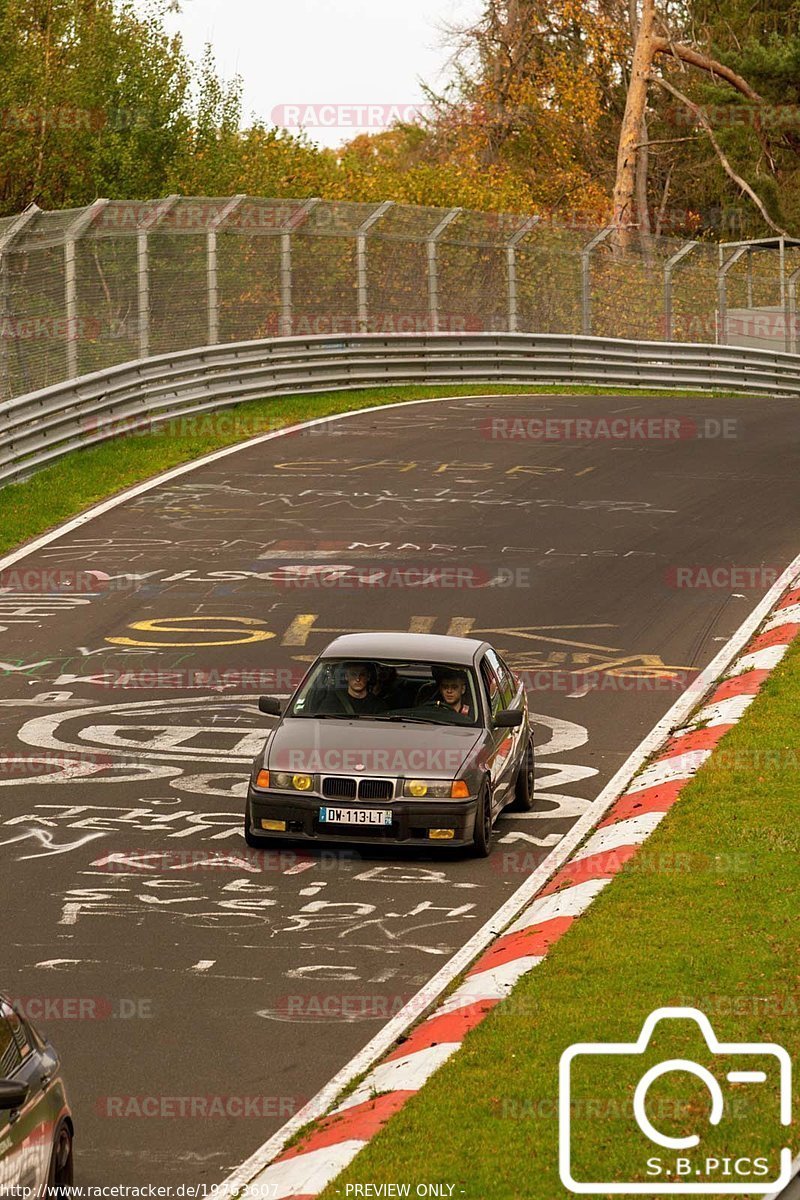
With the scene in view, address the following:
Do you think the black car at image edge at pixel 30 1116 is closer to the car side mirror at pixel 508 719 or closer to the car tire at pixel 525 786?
the car side mirror at pixel 508 719

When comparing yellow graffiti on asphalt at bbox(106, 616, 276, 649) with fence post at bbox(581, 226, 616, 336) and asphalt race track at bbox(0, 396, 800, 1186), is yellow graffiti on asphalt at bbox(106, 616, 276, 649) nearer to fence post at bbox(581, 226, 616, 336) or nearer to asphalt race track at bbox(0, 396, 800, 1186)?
asphalt race track at bbox(0, 396, 800, 1186)

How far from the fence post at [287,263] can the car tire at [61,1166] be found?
27827 mm

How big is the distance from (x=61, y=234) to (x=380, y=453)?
5.90 meters

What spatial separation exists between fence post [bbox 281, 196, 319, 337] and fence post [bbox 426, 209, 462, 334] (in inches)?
144

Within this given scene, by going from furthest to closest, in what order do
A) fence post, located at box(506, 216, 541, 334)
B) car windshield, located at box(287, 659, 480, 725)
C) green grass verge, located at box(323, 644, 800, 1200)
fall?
fence post, located at box(506, 216, 541, 334)
car windshield, located at box(287, 659, 480, 725)
green grass verge, located at box(323, 644, 800, 1200)

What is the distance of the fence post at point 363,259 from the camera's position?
116 feet

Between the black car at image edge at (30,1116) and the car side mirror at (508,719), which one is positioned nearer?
the black car at image edge at (30,1116)

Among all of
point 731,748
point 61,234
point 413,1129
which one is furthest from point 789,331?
point 413,1129

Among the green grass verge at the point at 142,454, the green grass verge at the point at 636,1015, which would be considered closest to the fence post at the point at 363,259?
the green grass verge at the point at 142,454

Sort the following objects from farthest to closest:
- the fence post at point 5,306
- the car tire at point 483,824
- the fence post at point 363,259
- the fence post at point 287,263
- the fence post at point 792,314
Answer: the fence post at point 792,314 → the fence post at point 363,259 → the fence post at point 287,263 → the fence post at point 5,306 → the car tire at point 483,824

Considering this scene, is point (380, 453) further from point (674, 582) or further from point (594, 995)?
point (594, 995)

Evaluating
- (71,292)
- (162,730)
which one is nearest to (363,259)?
(71,292)

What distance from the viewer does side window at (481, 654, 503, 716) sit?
13461 millimetres

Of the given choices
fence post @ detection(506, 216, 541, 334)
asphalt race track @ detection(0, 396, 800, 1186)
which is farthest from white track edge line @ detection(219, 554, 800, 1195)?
fence post @ detection(506, 216, 541, 334)
